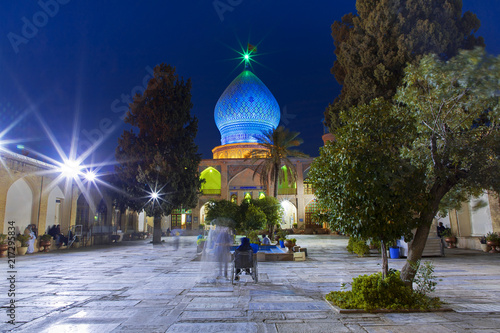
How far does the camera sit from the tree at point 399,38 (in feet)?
45.4

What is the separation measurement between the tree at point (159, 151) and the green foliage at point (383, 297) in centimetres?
1545

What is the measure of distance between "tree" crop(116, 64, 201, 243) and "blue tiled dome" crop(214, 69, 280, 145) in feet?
61.4

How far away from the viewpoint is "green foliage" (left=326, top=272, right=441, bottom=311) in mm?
4938

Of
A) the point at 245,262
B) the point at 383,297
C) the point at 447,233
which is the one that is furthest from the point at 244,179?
the point at 383,297

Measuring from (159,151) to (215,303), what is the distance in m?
15.1

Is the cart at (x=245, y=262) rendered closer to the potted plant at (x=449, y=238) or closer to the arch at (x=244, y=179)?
the potted plant at (x=449, y=238)

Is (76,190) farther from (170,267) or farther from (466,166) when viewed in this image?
(466,166)

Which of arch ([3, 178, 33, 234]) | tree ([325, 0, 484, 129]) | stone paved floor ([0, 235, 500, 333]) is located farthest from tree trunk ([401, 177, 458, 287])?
arch ([3, 178, 33, 234])

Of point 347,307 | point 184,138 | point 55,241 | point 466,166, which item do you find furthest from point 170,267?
point 184,138

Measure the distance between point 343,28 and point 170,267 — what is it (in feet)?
50.8

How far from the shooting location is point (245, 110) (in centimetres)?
3909

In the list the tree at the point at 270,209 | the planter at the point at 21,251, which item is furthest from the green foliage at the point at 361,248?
the planter at the point at 21,251

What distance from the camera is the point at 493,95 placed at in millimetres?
5039

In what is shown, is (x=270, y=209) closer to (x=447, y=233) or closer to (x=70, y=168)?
(x=447, y=233)
